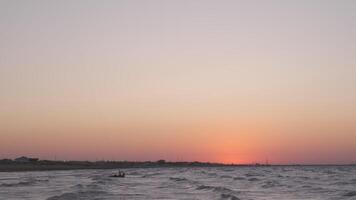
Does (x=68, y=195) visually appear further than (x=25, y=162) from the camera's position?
No

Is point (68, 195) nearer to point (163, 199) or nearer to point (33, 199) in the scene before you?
point (33, 199)

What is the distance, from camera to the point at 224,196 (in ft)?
160

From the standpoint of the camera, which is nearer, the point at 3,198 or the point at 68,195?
the point at 3,198

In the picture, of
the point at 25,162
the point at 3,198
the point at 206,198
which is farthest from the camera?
the point at 25,162

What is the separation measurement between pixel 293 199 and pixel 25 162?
150 meters

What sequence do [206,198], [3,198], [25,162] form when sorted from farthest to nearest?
[25,162] < [206,198] < [3,198]

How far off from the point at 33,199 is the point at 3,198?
94.8 inches

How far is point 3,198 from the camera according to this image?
43094 mm

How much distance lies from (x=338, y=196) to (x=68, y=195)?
80.7 feet

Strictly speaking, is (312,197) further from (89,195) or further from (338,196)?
(89,195)

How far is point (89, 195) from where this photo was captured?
47719mm

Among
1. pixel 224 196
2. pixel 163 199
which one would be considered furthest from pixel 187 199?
pixel 224 196

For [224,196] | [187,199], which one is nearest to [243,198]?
[224,196]

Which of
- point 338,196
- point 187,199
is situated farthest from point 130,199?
point 338,196
